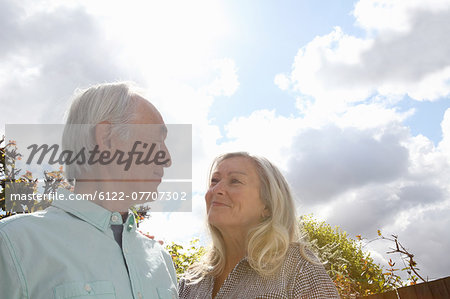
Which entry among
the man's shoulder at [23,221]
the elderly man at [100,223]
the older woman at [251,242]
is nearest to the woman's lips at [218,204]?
the older woman at [251,242]

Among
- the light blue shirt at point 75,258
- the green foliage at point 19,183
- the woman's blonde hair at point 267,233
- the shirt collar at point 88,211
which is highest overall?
the green foliage at point 19,183

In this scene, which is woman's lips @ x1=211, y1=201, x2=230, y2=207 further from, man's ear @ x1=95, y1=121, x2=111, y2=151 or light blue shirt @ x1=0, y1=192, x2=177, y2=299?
man's ear @ x1=95, y1=121, x2=111, y2=151

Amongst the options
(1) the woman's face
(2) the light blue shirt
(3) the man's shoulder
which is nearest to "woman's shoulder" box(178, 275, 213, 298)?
(1) the woman's face

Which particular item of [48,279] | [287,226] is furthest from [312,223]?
[48,279]

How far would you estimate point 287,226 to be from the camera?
3203mm

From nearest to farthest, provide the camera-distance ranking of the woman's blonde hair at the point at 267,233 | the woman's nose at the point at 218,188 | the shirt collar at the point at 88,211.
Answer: the shirt collar at the point at 88,211 < the woman's blonde hair at the point at 267,233 < the woman's nose at the point at 218,188

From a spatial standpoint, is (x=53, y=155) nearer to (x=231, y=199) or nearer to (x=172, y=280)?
(x=231, y=199)

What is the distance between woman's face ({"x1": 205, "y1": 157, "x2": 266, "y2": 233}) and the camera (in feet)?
10.2

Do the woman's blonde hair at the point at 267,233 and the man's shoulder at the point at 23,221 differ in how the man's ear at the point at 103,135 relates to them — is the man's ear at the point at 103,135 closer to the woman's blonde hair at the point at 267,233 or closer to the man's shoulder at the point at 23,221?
the man's shoulder at the point at 23,221

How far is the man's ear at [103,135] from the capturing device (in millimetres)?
1941

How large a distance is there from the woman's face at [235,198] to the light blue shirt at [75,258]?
3.52ft

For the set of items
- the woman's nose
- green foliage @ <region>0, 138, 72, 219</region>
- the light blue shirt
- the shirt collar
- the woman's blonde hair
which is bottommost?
the light blue shirt

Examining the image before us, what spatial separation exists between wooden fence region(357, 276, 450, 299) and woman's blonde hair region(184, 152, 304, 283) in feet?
2.54

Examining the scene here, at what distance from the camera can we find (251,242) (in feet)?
9.77
